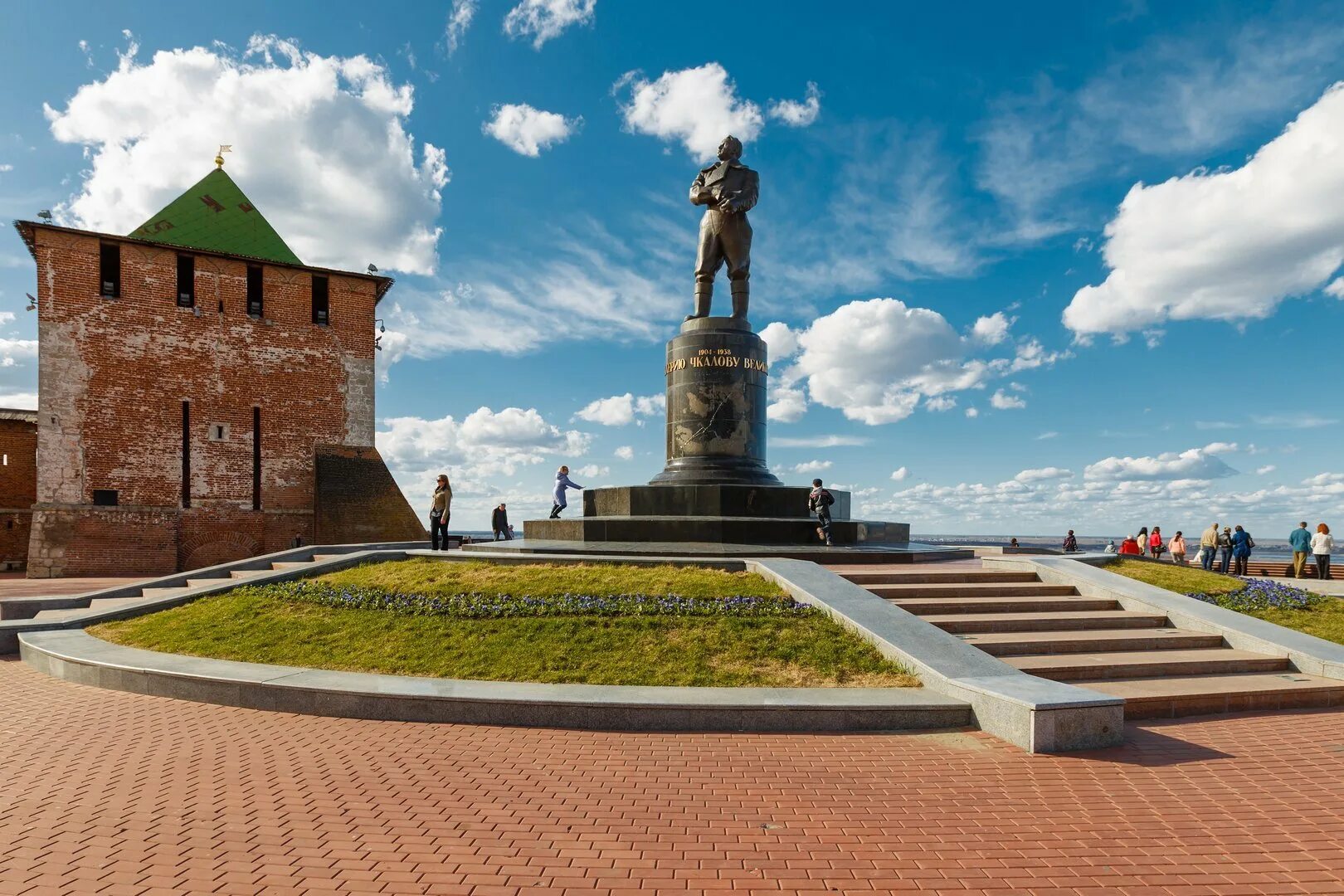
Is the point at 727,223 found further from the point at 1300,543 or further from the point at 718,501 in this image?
the point at 1300,543

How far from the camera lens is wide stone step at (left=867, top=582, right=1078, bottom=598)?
8.88m

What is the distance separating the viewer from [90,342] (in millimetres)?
23000

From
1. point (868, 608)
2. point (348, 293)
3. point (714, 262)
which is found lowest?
point (868, 608)

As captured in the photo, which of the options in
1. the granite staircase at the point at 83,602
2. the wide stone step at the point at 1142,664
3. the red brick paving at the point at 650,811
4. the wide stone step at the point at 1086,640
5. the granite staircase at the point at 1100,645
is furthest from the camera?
the granite staircase at the point at 83,602

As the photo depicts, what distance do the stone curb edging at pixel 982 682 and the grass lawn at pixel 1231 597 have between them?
4950 millimetres

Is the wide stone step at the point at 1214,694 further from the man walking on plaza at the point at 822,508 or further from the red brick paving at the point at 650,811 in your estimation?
the man walking on plaza at the point at 822,508

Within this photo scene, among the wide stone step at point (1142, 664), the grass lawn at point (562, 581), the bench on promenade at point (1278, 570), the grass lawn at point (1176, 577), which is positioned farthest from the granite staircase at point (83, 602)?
the bench on promenade at point (1278, 570)

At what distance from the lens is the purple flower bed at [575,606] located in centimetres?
774

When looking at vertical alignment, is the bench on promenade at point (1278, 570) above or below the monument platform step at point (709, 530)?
below

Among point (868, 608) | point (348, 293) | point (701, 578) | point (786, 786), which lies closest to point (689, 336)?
point (701, 578)

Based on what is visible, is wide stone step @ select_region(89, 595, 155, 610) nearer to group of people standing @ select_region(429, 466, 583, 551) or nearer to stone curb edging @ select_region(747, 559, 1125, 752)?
group of people standing @ select_region(429, 466, 583, 551)

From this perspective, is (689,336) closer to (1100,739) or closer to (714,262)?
(714,262)

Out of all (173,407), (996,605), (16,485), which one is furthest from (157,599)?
(16,485)

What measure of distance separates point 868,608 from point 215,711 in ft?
20.6
